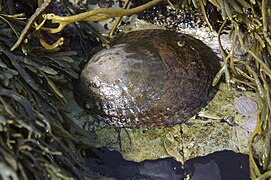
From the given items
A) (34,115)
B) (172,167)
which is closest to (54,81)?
(34,115)

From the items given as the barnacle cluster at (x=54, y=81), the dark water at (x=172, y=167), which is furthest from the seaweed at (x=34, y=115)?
the dark water at (x=172, y=167)

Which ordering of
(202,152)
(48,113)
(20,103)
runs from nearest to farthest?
1. (20,103)
2. (48,113)
3. (202,152)

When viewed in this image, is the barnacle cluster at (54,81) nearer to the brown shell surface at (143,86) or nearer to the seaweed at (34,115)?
the seaweed at (34,115)

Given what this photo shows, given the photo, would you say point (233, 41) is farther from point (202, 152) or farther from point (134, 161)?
point (134, 161)

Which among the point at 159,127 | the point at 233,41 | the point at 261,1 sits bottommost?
the point at 159,127

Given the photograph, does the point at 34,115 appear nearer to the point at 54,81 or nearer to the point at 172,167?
the point at 54,81

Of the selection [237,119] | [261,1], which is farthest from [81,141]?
[261,1]
